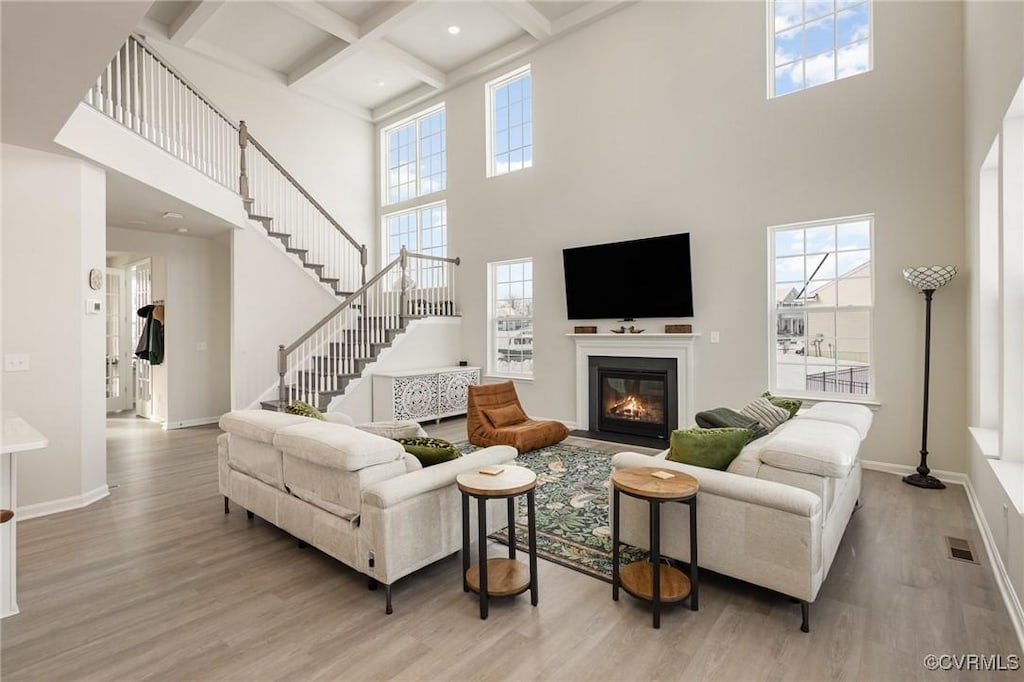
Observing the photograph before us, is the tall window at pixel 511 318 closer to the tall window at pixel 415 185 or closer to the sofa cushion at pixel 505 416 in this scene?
the tall window at pixel 415 185

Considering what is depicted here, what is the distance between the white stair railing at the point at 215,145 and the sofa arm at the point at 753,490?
16.9 feet

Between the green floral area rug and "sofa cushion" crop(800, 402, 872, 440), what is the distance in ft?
5.03

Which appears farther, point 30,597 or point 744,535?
point 30,597

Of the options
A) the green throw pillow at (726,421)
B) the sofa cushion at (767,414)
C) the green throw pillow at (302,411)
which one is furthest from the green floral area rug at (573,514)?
the green throw pillow at (302,411)

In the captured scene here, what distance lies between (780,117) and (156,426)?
29.5 feet

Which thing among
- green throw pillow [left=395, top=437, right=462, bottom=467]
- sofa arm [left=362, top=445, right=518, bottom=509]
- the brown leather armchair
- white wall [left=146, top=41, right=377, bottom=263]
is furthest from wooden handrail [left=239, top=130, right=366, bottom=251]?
sofa arm [left=362, top=445, right=518, bottom=509]

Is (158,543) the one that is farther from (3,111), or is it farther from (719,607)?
(719,607)

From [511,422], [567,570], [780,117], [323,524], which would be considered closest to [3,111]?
[323,524]

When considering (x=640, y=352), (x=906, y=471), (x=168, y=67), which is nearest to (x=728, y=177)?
(x=640, y=352)

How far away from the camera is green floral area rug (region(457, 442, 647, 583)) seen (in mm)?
2959

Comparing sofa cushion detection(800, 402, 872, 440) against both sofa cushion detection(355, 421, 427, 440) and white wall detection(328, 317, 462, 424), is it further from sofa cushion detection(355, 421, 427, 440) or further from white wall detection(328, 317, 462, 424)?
white wall detection(328, 317, 462, 424)

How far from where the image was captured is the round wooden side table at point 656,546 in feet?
7.63

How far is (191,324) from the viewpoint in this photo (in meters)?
7.52

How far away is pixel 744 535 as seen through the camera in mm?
2406
